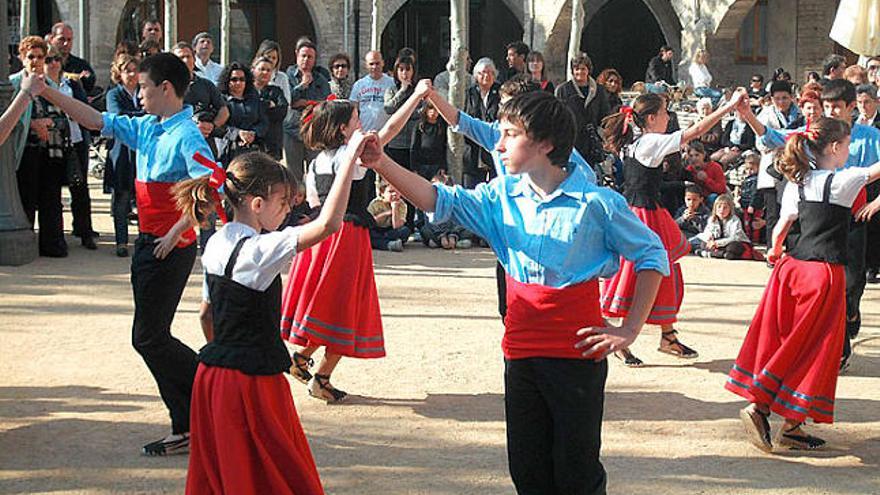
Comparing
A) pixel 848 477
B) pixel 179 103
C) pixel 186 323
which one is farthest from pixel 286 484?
pixel 186 323

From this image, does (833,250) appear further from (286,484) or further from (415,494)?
(286,484)

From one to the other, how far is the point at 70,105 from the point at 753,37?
75.0 ft

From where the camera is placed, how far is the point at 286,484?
4.14m

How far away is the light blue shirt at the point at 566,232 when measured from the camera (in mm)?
3967

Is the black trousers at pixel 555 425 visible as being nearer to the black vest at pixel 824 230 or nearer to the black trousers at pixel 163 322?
the black trousers at pixel 163 322

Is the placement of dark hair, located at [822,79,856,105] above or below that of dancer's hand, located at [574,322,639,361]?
above

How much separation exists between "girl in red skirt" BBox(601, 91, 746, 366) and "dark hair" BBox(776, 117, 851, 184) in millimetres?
1418

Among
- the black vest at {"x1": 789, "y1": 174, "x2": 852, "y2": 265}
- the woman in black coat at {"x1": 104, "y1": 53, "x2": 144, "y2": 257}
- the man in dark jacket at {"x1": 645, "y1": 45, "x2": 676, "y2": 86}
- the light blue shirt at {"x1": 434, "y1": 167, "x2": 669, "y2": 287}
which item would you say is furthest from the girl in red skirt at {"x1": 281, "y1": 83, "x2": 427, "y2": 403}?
the man in dark jacket at {"x1": 645, "y1": 45, "x2": 676, "y2": 86}

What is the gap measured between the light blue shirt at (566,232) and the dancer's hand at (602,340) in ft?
0.55

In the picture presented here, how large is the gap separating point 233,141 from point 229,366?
24.4 ft

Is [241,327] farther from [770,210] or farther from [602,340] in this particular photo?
[770,210]

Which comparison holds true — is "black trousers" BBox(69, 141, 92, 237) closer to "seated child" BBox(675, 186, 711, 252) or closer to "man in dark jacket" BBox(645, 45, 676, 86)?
"seated child" BBox(675, 186, 711, 252)

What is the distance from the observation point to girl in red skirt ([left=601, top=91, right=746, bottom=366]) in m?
7.27

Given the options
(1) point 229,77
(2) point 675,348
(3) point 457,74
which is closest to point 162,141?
(2) point 675,348
